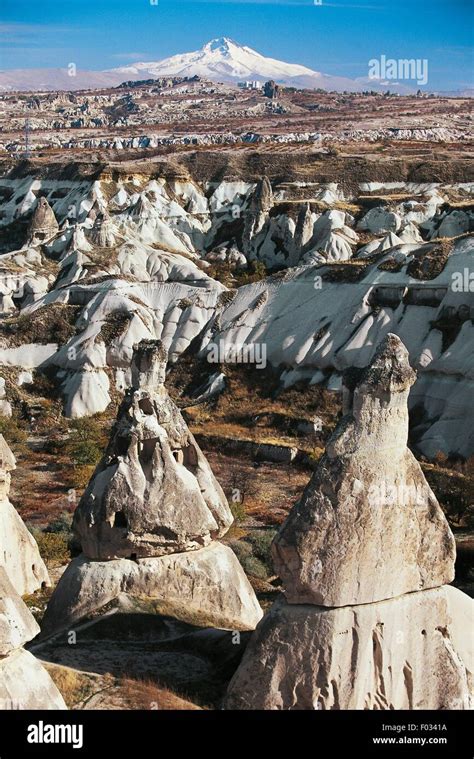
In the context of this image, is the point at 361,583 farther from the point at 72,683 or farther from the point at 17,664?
the point at 72,683

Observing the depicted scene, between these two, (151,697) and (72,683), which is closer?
(151,697)

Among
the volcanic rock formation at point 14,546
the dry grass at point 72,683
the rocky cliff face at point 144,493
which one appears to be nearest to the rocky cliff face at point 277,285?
the volcanic rock formation at point 14,546

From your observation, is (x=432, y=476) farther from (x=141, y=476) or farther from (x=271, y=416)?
(x=141, y=476)

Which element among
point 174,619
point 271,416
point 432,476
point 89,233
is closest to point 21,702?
point 174,619

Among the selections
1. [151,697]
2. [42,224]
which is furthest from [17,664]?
[42,224]

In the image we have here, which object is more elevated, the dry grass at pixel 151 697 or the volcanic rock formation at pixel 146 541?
the volcanic rock formation at pixel 146 541

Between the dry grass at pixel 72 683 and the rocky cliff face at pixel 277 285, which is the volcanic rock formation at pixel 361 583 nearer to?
the dry grass at pixel 72 683

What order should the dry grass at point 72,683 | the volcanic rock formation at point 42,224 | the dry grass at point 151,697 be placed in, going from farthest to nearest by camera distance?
the volcanic rock formation at point 42,224, the dry grass at point 72,683, the dry grass at point 151,697
